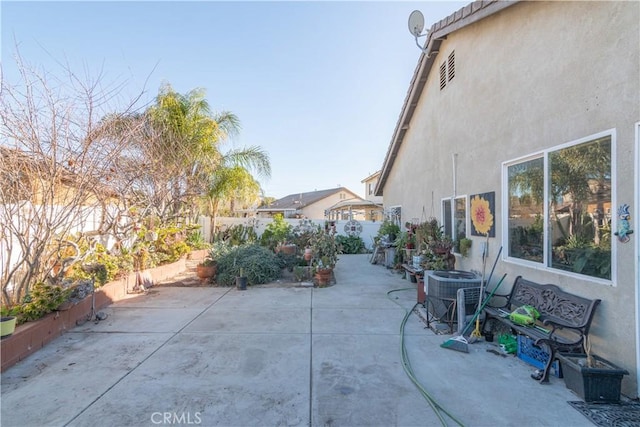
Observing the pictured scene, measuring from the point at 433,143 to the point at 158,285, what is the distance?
25.1ft

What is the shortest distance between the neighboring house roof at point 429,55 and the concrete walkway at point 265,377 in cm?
485

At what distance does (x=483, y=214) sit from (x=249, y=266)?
5313mm

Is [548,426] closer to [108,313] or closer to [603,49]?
[603,49]

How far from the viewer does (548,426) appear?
2.32 metres

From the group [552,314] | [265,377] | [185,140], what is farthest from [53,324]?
[185,140]

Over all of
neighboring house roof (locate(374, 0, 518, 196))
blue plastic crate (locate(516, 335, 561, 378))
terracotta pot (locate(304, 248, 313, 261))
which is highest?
neighboring house roof (locate(374, 0, 518, 196))

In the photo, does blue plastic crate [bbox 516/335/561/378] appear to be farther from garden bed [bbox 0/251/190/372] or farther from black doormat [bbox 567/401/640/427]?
garden bed [bbox 0/251/190/372]

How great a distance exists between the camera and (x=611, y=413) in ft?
8.11

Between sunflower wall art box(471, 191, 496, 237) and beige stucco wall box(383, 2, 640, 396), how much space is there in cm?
13

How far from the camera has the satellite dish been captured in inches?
273

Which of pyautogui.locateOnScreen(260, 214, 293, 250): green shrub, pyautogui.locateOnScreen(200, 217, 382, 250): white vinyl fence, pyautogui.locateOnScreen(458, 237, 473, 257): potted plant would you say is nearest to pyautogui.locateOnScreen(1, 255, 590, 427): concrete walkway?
pyautogui.locateOnScreen(458, 237, 473, 257): potted plant

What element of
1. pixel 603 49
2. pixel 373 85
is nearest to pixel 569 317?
pixel 603 49

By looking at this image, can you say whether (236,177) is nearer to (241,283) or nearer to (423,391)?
(241,283)

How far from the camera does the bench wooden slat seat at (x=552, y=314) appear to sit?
2961mm
